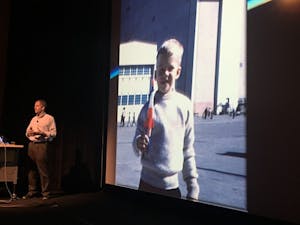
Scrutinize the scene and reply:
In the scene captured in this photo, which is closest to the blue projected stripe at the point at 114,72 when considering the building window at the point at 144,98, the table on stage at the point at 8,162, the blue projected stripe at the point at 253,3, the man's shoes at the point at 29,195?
the building window at the point at 144,98

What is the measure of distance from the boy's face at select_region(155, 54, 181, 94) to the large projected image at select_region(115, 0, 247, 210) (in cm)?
8

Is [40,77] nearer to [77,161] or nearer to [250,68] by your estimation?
[77,161]

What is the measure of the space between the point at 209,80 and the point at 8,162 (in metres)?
2.85

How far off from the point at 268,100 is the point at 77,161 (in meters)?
3.63

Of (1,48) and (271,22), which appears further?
(1,48)

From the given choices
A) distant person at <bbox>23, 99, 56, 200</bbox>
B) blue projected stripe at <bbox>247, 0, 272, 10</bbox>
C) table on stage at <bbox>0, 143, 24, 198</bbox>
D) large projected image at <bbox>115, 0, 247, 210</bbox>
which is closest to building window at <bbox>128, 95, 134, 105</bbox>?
large projected image at <bbox>115, 0, 247, 210</bbox>

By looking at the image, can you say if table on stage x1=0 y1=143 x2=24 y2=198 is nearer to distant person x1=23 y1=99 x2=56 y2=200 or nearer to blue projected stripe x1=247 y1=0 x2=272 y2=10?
distant person x1=23 y1=99 x2=56 y2=200

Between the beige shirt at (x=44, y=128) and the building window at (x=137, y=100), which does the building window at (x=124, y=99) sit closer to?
the building window at (x=137, y=100)

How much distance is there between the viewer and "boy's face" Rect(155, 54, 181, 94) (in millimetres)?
4737

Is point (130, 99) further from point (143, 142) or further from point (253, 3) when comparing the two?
point (253, 3)

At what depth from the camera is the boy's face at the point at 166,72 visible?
4737 millimetres

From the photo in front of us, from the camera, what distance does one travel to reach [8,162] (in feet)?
18.0

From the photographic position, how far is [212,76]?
432 centimetres

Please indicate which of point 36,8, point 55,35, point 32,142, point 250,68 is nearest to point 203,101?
point 250,68
